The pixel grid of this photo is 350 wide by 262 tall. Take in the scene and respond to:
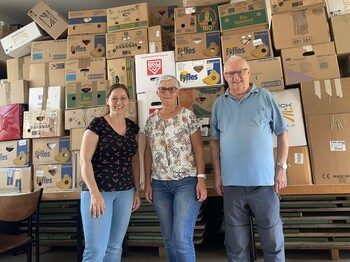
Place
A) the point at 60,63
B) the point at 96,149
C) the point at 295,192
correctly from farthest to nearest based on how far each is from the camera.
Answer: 1. the point at 60,63
2. the point at 295,192
3. the point at 96,149

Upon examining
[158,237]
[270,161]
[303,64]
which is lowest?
[158,237]

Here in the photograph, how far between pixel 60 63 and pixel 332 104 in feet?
7.72

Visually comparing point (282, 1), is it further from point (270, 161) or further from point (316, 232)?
point (316, 232)

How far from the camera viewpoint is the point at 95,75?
241 cm

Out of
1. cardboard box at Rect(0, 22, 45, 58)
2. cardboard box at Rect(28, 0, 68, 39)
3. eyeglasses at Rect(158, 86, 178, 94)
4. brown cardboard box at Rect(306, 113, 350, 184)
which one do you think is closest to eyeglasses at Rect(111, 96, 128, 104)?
eyeglasses at Rect(158, 86, 178, 94)

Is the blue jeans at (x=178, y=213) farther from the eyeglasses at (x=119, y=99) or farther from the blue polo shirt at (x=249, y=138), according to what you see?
the eyeglasses at (x=119, y=99)

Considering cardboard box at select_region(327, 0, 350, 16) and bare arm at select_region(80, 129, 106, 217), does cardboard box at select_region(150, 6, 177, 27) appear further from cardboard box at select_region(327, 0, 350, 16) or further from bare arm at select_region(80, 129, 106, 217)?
bare arm at select_region(80, 129, 106, 217)

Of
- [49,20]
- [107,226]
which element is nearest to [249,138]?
[107,226]

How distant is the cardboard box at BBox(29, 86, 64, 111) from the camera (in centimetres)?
243

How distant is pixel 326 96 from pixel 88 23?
7.04 feet

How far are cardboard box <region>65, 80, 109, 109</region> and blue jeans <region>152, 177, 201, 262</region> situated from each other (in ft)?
3.56

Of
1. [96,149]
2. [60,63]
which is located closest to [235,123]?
[96,149]

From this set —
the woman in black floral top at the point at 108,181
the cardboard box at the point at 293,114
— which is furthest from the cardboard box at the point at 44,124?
the cardboard box at the point at 293,114

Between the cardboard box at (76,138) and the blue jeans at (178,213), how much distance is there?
989mm
